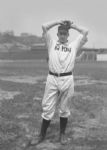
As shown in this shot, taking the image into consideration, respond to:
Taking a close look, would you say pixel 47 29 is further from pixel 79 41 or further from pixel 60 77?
pixel 60 77

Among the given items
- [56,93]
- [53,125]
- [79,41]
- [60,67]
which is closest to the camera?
[60,67]

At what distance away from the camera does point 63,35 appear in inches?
232

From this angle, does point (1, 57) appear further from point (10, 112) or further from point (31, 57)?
point (10, 112)

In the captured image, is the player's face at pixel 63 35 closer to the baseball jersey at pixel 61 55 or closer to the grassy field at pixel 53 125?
the baseball jersey at pixel 61 55

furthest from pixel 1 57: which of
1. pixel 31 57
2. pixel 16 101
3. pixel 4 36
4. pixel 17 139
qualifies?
pixel 17 139

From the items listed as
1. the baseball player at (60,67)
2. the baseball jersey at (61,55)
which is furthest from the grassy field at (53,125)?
the baseball jersey at (61,55)

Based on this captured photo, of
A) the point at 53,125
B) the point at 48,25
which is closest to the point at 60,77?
the point at 48,25

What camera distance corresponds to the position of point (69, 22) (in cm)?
593

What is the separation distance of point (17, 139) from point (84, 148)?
1267 millimetres

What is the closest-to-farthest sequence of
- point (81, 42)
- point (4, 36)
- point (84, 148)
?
point (84, 148) < point (81, 42) < point (4, 36)

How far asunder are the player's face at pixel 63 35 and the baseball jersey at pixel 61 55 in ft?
0.22

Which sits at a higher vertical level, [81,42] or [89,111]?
[81,42]

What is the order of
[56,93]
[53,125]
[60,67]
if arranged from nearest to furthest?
[60,67], [56,93], [53,125]

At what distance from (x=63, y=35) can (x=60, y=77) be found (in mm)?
736
